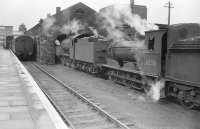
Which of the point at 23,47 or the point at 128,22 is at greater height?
the point at 128,22

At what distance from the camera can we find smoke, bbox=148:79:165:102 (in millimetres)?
9751

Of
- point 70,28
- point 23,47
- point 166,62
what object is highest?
point 70,28

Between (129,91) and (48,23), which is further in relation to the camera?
(48,23)

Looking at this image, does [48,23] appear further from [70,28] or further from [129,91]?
[129,91]

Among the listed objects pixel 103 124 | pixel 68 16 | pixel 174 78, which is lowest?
pixel 103 124

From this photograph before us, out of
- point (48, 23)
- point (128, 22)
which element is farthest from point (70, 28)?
point (128, 22)

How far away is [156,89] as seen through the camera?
10078 mm

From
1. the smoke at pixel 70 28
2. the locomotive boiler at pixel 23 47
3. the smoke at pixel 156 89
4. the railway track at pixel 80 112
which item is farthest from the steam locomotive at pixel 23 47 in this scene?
the smoke at pixel 156 89

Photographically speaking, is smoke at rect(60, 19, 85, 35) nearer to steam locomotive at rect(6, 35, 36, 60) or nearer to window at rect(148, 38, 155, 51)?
steam locomotive at rect(6, 35, 36, 60)

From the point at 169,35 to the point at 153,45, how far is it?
1005mm

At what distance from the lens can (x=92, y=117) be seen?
8.27m

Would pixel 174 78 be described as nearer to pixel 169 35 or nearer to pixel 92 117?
pixel 169 35

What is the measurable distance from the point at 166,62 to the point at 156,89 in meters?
1.18

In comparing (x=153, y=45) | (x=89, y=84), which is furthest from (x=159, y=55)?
(x=89, y=84)
